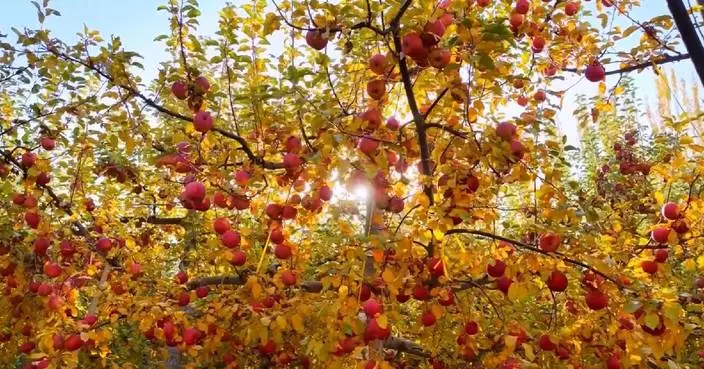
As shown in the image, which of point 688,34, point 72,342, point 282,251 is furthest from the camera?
point 72,342

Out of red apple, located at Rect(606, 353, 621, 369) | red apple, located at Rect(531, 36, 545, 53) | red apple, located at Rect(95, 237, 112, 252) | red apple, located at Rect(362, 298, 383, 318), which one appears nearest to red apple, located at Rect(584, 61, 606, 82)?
red apple, located at Rect(531, 36, 545, 53)

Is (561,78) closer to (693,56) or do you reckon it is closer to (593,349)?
(593,349)

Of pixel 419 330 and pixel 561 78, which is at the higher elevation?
pixel 561 78

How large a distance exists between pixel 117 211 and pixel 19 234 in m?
1.57

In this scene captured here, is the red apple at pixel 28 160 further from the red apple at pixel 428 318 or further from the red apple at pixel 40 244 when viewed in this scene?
the red apple at pixel 428 318

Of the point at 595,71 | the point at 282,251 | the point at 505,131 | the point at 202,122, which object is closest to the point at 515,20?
the point at 595,71

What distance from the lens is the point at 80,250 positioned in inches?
201

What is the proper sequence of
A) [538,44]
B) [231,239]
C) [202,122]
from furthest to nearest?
[538,44] → [231,239] → [202,122]

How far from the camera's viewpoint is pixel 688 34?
46.3 inches

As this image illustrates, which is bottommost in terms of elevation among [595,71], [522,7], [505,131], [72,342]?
[72,342]

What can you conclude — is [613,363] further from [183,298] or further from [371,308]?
[183,298]

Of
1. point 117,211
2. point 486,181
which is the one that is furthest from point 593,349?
point 117,211

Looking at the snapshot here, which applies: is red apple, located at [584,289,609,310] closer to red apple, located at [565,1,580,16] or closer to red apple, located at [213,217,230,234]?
red apple, located at [565,1,580,16]

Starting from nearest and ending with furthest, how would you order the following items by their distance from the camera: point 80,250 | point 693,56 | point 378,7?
1. point 693,56
2. point 378,7
3. point 80,250
